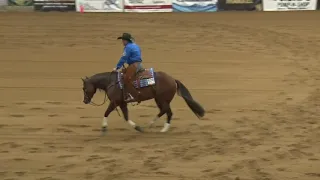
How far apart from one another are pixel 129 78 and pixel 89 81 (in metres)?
0.82

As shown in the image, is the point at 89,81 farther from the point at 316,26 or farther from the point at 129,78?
the point at 316,26

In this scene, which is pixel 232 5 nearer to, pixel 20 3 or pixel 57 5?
pixel 57 5

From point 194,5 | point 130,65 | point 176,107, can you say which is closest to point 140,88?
point 130,65

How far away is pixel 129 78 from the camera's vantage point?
37.3 feet

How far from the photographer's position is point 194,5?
106 ft

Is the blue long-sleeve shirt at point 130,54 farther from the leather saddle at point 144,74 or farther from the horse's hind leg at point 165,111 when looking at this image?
the horse's hind leg at point 165,111

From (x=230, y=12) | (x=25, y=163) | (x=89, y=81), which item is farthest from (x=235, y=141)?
(x=230, y=12)

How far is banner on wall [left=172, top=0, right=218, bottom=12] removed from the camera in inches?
1266

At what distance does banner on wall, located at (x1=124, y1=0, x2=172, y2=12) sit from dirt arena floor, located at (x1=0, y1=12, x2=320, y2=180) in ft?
17.7

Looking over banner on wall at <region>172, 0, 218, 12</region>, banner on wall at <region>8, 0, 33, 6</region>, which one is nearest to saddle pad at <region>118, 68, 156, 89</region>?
banner on wall at <region>172, 0, 218, 12</region>

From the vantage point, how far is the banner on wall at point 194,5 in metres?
32.2

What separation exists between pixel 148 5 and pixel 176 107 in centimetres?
1909

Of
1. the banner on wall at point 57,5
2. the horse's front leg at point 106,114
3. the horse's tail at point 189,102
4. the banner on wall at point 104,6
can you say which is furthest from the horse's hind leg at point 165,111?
the banner on wall at point 57,5

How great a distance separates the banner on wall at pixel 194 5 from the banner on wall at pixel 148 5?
392 mm
